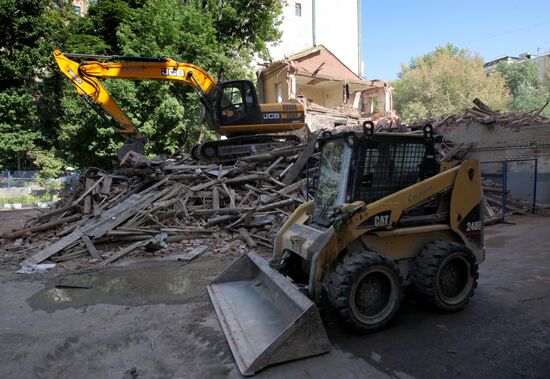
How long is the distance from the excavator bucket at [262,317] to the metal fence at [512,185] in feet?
31.9

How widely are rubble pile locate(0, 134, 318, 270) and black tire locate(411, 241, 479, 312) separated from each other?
11.7 feet

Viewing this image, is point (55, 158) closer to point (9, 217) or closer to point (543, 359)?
point (9, 217)

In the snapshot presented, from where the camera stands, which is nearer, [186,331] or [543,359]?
[543,359]

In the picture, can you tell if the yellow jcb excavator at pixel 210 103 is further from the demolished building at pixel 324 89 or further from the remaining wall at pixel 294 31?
the remaining wall at pixel 294 31

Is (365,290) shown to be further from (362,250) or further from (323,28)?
(323,28)

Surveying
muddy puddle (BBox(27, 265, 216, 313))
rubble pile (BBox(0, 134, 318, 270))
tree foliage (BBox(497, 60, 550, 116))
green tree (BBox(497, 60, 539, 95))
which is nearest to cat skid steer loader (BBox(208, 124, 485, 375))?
muddy puddle (BBox(27, 265, 216, 313))

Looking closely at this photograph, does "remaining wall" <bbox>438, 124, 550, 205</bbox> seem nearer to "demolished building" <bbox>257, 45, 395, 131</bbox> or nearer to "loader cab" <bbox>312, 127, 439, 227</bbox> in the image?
"loader cab" <bbox>312, 127, 439, 227</bbox>

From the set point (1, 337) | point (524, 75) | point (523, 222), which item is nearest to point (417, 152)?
point (1, 337)

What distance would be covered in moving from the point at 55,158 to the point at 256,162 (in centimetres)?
1742

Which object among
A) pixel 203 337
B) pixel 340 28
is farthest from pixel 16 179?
pixel 340 28

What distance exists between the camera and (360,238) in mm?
4637

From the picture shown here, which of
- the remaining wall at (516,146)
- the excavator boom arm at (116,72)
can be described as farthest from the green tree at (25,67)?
the remaining wall at (516,146)

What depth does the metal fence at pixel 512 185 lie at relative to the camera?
42.2 feet

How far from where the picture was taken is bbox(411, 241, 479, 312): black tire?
4734mm
